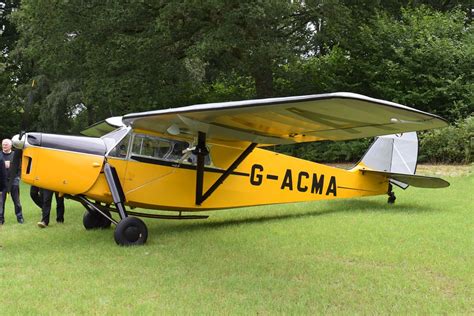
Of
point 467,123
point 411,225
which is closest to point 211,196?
point 411,225

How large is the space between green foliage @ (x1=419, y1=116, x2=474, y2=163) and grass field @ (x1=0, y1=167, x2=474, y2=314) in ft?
23.2

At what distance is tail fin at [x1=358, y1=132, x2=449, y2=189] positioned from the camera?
36.8ft

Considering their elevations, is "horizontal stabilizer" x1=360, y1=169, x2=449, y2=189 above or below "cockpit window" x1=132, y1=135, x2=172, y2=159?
below

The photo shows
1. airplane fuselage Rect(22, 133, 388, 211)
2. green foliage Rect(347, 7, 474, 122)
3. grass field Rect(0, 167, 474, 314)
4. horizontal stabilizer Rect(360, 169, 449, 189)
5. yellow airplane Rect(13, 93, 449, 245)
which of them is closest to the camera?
grass field Rect(0, 167, 474, 314)

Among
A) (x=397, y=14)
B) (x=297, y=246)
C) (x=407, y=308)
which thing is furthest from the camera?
(x=397, y=14)

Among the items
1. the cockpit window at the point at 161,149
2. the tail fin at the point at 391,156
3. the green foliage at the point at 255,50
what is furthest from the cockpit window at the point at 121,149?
the green foliage at the point at 255,50

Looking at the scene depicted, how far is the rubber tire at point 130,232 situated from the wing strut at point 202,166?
1.54 meters

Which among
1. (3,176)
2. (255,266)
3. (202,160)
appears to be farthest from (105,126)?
(255,266)

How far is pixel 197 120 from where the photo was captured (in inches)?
306

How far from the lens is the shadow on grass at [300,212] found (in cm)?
955

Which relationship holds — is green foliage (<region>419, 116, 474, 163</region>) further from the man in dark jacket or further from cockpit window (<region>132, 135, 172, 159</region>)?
the man in dark jacket

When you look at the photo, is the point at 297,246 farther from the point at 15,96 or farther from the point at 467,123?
the point at 15,96

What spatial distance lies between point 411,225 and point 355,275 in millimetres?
3375

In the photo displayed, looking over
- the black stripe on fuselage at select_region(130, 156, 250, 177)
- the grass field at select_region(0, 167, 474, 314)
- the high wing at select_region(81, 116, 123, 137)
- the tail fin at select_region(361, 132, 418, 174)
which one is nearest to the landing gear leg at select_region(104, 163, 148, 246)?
the grass field at select_region(0, 167, 474, 314)
